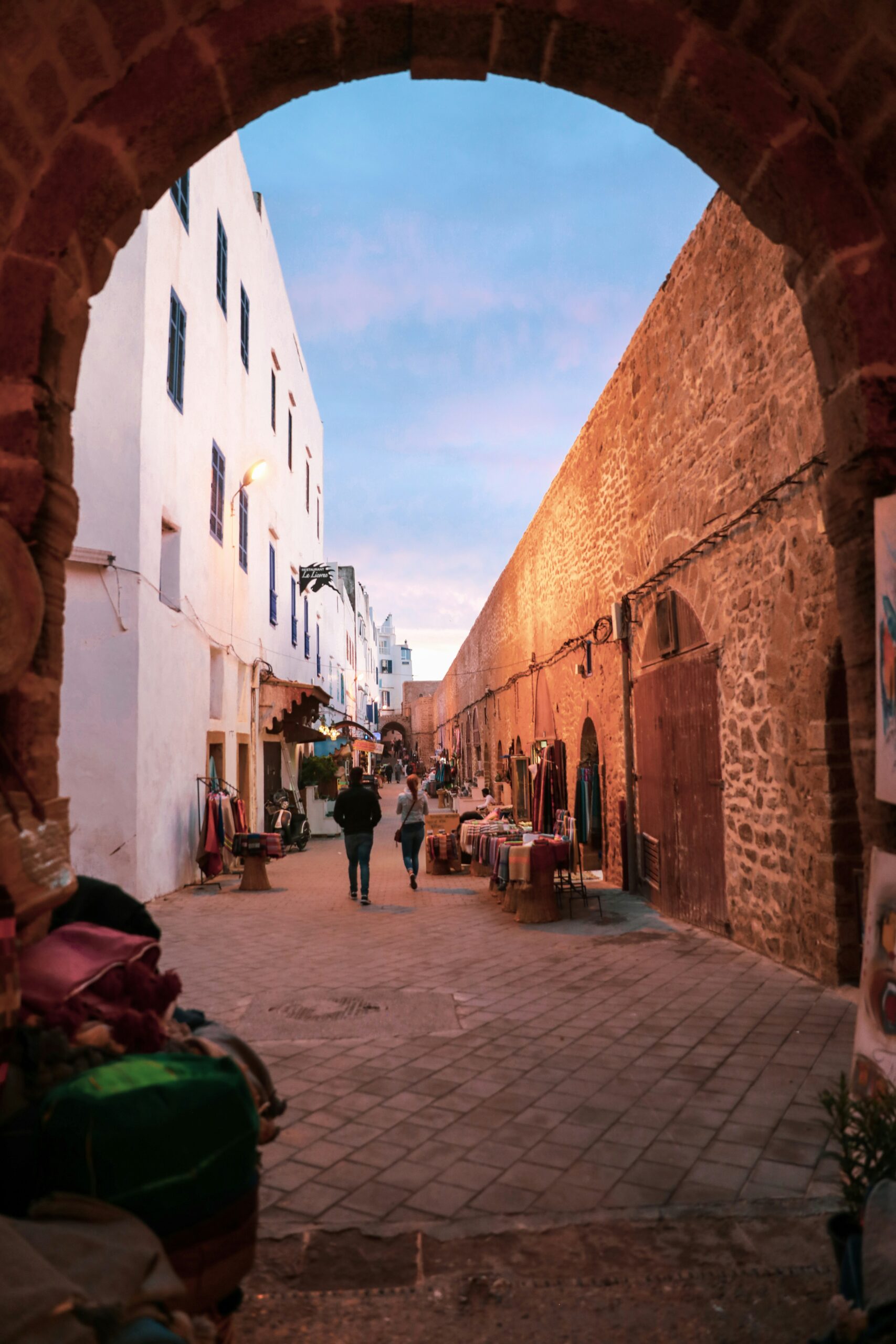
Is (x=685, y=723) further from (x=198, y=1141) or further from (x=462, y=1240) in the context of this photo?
(x=198, y=1141)

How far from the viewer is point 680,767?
27.8 ft

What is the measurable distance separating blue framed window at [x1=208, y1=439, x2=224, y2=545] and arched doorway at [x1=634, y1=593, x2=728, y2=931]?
6.70 metres

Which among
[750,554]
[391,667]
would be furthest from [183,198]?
[391,667]

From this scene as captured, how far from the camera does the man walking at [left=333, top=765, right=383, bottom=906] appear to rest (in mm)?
10109

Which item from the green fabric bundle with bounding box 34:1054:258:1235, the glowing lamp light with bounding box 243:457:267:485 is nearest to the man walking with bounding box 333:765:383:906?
the glowing lamp light with bounding box 243:457:267:485

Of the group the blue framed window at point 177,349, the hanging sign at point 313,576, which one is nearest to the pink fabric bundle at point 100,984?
the blue framed window at point 177,349

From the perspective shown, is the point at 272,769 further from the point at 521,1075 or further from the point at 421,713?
the point at 421,713

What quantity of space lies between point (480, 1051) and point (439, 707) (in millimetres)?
41825

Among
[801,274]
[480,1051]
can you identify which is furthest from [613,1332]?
[801,274]

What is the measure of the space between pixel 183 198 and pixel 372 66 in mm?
9267

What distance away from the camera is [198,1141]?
1897 millimetres

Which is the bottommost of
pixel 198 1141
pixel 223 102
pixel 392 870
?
pixel 392 870

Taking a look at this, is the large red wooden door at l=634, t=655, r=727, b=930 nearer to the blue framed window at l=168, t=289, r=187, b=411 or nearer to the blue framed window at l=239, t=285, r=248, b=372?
the blue framed window at l=168, t=289, r=187, b=411

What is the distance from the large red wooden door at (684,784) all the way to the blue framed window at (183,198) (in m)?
7.99
